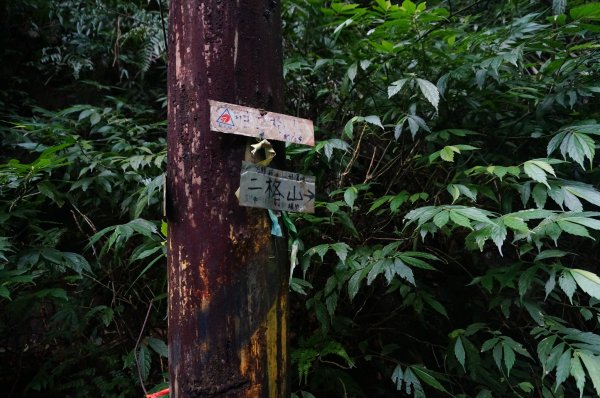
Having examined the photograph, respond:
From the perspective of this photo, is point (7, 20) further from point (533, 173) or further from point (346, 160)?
point (533, 173)

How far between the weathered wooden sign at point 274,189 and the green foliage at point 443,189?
1.95 ft

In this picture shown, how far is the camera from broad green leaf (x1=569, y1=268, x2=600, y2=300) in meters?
1.31

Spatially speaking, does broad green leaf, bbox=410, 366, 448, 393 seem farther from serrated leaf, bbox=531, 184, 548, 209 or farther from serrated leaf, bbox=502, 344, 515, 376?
serrated leaf, bbox=531, 184, 548, 209

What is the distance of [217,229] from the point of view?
0.92 m

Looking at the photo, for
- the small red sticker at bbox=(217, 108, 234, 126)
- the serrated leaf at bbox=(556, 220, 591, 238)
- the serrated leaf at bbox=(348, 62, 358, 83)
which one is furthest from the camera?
the serrated leaf at bbox=(348, 62, 358, 83)

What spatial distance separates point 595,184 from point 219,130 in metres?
1.97

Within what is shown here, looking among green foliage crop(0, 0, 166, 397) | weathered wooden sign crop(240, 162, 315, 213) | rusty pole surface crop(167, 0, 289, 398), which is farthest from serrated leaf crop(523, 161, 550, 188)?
green foliage crop(0, 0, 166, 397)

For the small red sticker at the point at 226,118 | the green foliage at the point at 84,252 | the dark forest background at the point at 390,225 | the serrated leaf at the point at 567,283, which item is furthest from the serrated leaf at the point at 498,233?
the green foliage at the point at 84,252

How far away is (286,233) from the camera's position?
1.06 metres

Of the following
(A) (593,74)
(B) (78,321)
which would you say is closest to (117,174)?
(B) (78,321)

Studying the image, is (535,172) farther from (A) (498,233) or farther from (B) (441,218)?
(B) (441,218)

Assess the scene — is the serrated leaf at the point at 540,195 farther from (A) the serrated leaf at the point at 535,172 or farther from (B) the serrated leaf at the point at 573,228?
(B) the serrated leaf at the point at 573,228

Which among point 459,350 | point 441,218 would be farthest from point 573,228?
point 459,350

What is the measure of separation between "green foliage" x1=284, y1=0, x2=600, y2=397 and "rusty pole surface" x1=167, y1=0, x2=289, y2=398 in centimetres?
67
